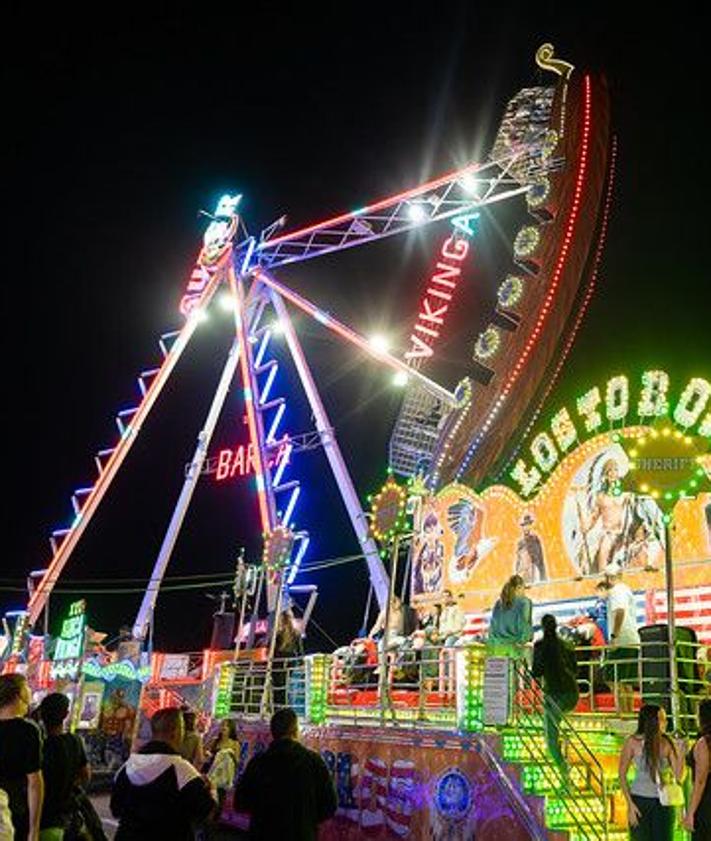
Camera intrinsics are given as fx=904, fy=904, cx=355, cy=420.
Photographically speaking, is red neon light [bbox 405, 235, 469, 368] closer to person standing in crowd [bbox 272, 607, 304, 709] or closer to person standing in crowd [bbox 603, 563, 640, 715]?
person standing in crowd [bbox 272, 607, 304, 709]

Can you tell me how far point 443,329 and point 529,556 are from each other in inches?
369

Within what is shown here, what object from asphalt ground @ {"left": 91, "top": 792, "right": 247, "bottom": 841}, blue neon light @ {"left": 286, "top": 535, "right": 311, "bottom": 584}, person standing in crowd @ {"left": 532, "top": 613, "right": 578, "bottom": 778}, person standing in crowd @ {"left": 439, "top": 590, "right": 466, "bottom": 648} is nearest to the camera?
person standing in crowd @ {"left": 532, "top": 613, "right": 578, "bottom": 778}

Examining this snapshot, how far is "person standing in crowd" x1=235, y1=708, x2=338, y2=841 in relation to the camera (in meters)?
5.00

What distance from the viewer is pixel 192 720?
10.2 metres

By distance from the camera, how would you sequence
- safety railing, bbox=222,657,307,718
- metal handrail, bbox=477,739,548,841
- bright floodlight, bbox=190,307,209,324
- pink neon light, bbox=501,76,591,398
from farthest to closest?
bright floodlight, bbox=190,307,209,324 → pink neon light, bbox=501,76,591,398 → safety railing, bbox=222,657,307,718 → metal handrail, bbox=477,739,548,841

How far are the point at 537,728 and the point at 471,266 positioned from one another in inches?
661

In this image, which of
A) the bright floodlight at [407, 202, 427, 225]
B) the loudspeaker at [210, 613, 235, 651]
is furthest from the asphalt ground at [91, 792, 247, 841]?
the bright floodlight at [407, 202, 427, 225]

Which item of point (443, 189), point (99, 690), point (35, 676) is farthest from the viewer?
point (35, 676)

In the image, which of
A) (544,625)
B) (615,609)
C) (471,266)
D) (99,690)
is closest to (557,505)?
(615,609)

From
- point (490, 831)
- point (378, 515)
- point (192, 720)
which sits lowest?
point (490, 831)

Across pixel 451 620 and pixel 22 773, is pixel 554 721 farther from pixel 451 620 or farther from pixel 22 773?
pixel 451 620

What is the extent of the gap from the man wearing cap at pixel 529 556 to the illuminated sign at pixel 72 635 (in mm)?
14829

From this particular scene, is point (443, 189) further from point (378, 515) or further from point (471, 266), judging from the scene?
point (378, 515)

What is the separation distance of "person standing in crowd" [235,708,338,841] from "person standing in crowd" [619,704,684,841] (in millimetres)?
2702
